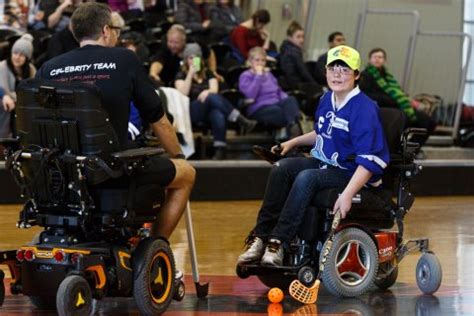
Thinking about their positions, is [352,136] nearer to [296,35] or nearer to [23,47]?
[23,47]

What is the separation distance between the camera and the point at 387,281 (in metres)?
7.41

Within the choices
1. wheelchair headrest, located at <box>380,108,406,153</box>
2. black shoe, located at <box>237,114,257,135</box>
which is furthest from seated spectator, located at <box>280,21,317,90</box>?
wheelchair headrest, located at <box>380,108,406,153</box>

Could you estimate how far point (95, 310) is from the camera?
263 inches

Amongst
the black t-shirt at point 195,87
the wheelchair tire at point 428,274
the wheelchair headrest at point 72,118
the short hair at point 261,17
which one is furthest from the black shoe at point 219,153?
the wheelchair headrest at point 72,118

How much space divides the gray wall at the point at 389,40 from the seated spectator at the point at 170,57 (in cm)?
230

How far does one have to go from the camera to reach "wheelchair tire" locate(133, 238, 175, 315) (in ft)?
20.6

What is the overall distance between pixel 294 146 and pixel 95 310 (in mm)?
1648

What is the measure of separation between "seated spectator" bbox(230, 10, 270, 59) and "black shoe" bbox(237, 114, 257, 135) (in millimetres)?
1168

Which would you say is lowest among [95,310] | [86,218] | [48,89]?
[95,310]

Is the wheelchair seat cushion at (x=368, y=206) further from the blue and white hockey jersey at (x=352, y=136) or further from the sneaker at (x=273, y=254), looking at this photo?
the sneaker at (x=273, y=254)

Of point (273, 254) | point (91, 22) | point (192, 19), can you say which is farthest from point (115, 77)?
point (192, 19)

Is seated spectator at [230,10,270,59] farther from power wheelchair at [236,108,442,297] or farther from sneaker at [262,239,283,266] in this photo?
sneaker at [262,239,283,266]

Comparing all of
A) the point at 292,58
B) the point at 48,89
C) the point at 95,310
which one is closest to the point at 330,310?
the point at 95,310

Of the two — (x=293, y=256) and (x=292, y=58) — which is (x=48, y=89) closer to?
(x=293, y=256)
